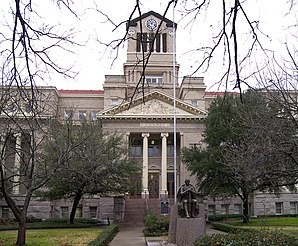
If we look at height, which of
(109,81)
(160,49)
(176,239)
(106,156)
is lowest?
(176,239)

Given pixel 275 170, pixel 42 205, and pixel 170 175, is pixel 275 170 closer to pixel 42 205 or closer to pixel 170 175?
pixel 170 175

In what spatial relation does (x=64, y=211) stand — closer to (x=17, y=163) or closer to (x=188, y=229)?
(x=17, y=163)

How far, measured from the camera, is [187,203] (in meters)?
19.3

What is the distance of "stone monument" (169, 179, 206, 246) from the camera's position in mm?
18438

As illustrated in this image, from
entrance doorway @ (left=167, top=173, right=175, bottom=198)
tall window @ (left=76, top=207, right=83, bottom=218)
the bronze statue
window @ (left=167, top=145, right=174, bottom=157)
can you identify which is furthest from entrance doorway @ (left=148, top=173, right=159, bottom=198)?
the bronze statue

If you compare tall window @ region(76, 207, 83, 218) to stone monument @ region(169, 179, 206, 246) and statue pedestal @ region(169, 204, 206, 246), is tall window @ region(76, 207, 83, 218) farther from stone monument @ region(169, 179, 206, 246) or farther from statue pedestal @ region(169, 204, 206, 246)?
statue pedestal @ region(169, 204, 206, 246)

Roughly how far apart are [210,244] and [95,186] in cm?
2621

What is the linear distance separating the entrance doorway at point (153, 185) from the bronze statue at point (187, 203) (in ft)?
109

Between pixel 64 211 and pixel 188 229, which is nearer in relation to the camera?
pixel 188 229

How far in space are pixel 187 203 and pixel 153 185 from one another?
35.0 metres

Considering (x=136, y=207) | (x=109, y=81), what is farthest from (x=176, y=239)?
(x=109, y=81)

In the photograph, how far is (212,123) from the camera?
4019 cm

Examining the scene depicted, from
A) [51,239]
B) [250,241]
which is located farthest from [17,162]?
[250,241]

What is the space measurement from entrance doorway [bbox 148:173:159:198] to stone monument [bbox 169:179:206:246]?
1289 inches
